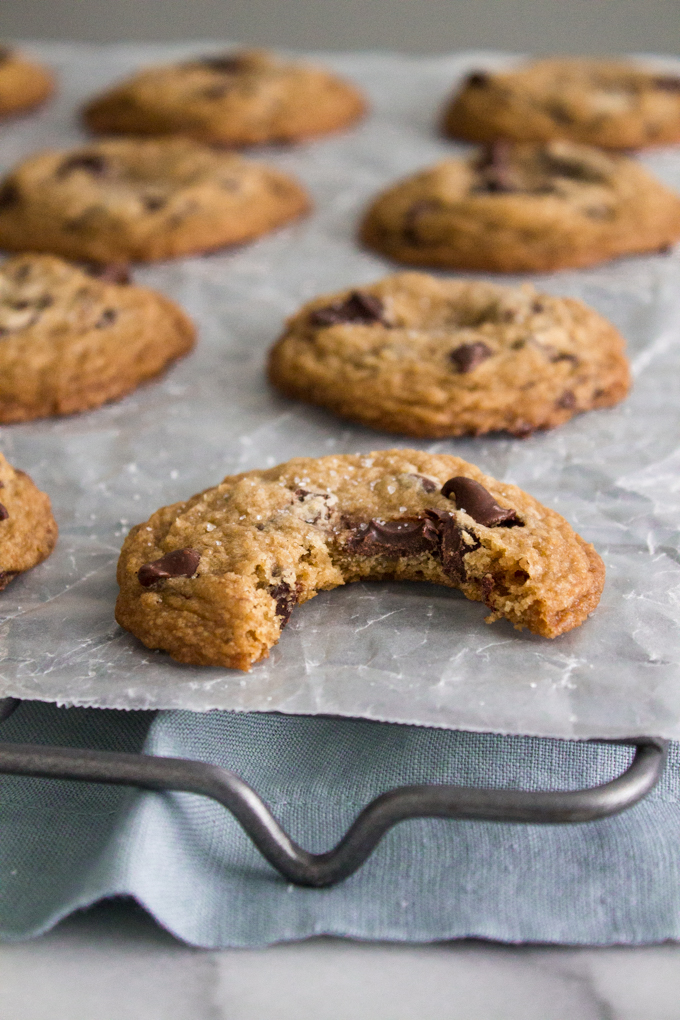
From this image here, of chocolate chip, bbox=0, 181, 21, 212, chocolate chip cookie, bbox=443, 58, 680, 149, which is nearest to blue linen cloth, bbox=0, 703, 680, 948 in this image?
chocolate chip, bbox=0, 181, 21, 212

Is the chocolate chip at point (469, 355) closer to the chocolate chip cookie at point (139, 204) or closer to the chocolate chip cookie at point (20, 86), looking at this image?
the chocolate chip cookie at point (139, 204)

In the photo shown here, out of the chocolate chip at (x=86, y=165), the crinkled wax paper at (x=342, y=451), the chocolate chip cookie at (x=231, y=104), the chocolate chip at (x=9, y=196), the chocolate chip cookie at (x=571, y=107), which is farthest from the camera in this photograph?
the chocolate chip cookie at (x=231, y=104)

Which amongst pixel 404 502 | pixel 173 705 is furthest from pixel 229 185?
pixel 173 705

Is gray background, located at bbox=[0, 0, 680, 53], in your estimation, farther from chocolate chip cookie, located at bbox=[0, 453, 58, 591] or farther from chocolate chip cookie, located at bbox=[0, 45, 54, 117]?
chocolate chip cookie, located at bbox=[0, 453, 58, 591]

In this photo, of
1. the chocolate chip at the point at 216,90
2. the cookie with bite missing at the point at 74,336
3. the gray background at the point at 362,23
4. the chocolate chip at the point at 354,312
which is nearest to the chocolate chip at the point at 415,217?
the chocolate chip at the point at 354,312

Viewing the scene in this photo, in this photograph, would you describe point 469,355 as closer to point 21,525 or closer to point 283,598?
point 283,598

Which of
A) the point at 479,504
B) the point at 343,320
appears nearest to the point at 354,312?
the point at 343,320

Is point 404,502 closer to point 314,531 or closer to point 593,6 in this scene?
point 314,531

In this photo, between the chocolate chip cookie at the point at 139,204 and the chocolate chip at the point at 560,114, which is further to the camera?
the chocolate chip at the point at 560,114
